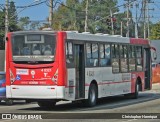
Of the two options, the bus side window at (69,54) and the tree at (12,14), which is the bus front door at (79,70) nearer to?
the bus side window at (69,54)

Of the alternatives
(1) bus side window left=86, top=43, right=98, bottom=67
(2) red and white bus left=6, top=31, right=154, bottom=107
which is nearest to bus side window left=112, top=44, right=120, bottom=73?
(2) red and white bus left=6, top=31, right=154, bottom=107

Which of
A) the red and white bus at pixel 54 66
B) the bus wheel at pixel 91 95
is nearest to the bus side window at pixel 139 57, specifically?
the red and white bus at pixel 54 66

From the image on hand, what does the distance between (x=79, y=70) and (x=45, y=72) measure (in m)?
1.82

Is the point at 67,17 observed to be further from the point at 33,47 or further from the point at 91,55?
the point at 33,47

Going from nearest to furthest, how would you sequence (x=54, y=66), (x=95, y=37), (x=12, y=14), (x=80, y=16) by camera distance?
(x=54, y=66), (x=95, y=37), (x=12, y=14), (x=80, y=16)

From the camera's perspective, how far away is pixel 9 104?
24469 millimetres

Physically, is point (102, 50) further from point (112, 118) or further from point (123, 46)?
point (112, 118)

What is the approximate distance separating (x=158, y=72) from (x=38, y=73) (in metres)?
26.5

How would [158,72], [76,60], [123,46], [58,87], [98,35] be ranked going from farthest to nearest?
[158,72] < [123,46] < [98,35] < [76,60] < [58,87]

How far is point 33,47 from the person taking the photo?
67.3ft

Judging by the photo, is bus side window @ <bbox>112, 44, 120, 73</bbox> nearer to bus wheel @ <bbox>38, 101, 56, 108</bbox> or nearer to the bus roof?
the bus roof

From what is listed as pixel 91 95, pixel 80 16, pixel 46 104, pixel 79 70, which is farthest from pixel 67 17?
pixel 79 70

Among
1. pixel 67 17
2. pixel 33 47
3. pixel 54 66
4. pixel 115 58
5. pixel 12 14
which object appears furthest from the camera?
pixel 67 17

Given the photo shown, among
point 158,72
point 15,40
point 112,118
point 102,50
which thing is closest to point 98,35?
point 102,50
